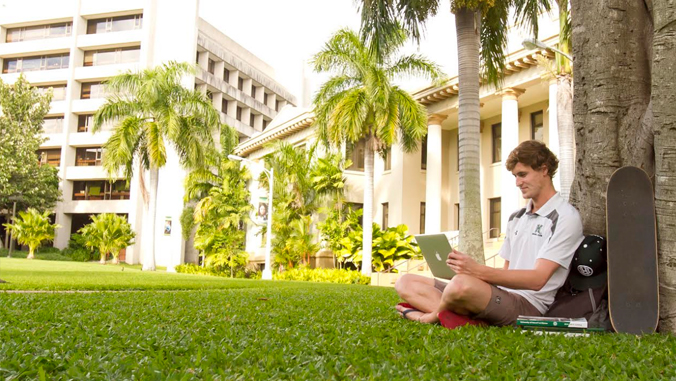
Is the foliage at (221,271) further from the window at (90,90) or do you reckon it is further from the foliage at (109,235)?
the window at (90,90)

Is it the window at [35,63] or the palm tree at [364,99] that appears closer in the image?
the palm tree at [364,99]

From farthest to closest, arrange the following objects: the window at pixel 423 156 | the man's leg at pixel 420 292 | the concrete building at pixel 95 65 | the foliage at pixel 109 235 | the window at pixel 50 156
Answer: the window at pixel 50 156
the concrete building at pixel 95 65
the foliage at pixel 109 235
the window at pixel 423 156
the man's leg at pixel 420 292

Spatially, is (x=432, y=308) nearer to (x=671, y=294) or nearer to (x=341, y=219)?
(x=671, y=294)

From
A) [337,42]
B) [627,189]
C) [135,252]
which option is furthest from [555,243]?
[135,252]

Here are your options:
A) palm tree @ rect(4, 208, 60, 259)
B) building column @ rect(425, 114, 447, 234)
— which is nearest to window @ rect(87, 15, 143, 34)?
palm tree @ rect(4, 208, 60, 259)

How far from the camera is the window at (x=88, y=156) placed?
56059 millimetres

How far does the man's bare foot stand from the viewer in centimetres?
468

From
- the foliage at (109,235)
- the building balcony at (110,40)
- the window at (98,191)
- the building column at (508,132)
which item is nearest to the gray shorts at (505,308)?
the building column at (508,132)

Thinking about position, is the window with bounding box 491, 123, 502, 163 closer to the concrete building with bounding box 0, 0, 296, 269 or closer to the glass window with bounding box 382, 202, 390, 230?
the glass window with bounding box 382, 202, 390, 230

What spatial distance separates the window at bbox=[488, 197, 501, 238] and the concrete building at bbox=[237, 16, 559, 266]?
5 centimetres

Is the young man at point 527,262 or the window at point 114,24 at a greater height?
the window at point 114,24

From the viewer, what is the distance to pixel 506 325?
4477 mm

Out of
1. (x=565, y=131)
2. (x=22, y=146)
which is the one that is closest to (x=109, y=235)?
(x=22, y=146)

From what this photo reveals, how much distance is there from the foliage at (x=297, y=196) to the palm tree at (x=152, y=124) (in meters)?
4.03
